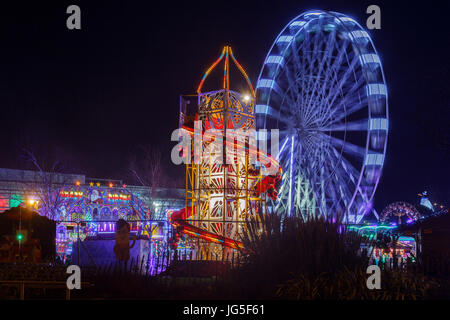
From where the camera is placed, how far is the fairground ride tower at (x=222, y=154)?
18.3 metres

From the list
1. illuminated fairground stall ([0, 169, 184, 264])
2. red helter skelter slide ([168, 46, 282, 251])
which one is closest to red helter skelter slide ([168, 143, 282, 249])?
red helter skelter slide ([168, 46, 282, 251])

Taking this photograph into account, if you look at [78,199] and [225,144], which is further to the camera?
[78,199]

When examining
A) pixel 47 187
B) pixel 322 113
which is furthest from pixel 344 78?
pixel 47 187

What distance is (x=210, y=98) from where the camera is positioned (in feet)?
62.6

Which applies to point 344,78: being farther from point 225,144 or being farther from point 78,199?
point 78,199

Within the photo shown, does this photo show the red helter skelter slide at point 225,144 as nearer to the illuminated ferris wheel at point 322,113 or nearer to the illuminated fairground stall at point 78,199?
the illuminated ferris wheel at point 322,113

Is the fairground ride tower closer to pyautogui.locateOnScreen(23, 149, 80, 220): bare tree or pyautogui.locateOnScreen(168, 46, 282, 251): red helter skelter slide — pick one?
pyautogui.locateOnScreen(168, 46, 282, 251): red helter skelter slide

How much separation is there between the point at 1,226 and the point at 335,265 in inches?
466

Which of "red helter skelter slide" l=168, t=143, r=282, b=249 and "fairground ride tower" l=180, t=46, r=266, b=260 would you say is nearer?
"red helter skelter slide" l=168, t=143, r=282, b=249

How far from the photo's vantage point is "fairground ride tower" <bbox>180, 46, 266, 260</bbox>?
18266 mm

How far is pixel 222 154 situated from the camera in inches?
709

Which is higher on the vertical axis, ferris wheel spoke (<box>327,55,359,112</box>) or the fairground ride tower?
ferris wheel spoke (<box>327,55,359,112</box>)
